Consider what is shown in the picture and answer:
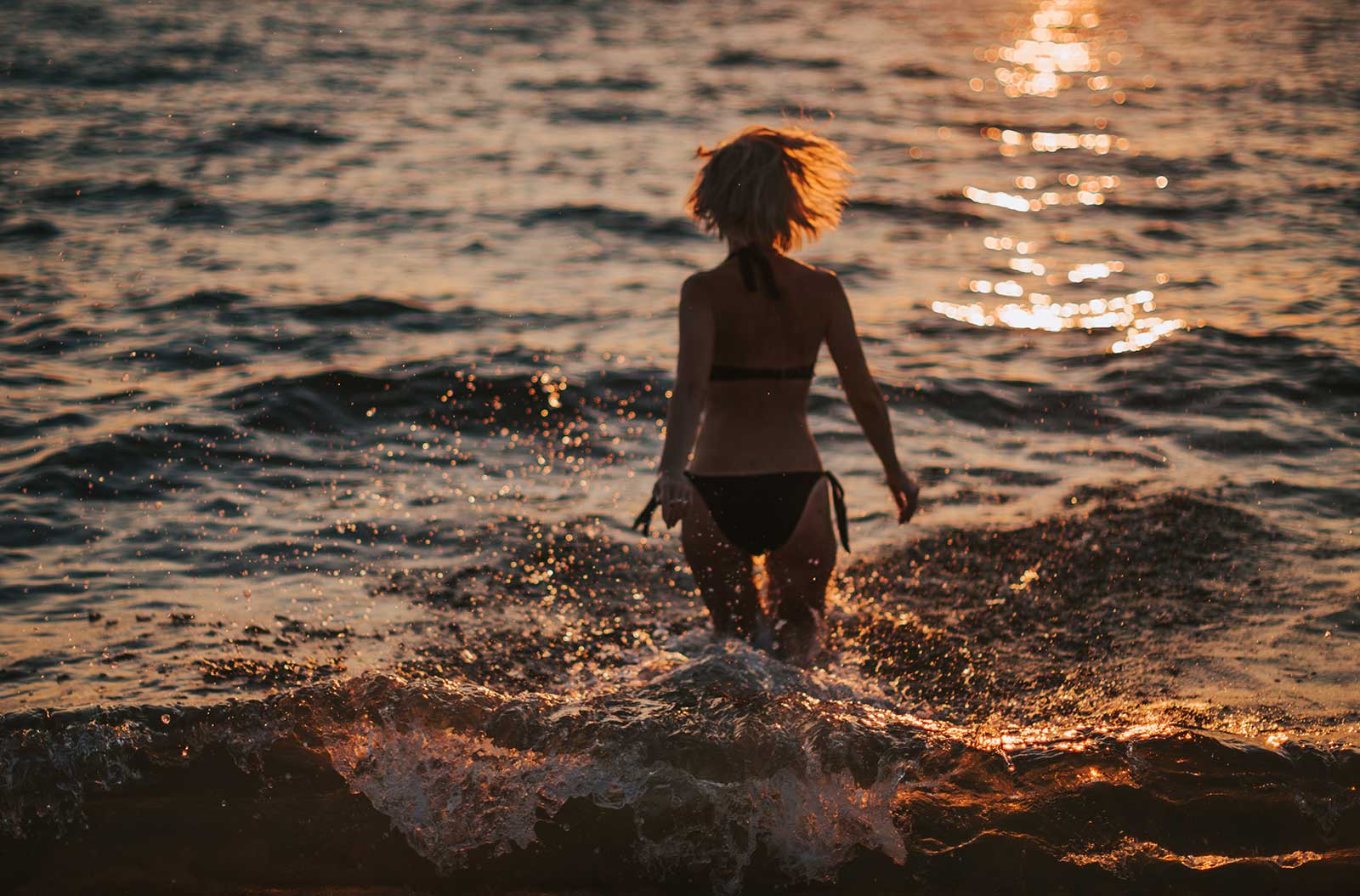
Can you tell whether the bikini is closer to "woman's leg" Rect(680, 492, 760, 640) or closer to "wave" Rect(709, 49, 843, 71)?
"woman's leg" Rect(680, 492, 760, 640)

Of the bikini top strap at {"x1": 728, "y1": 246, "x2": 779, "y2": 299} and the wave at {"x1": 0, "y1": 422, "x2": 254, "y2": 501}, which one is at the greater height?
the bikini top strap at {"x1": 728, "y1": 246, "x2": 779, "y2": 299}

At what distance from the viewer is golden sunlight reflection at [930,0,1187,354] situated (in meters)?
11.8

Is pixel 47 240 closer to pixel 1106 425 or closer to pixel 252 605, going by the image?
pixel 252 605

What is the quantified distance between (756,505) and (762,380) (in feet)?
1.67

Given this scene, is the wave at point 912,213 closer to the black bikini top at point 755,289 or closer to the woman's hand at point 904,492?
the woman's hand at point 904,492

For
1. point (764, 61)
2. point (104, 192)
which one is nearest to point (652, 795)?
point (104, 192)

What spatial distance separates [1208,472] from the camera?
28.3 ft

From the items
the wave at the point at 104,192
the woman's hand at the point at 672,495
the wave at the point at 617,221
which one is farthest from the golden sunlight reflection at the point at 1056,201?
the wave at the point at 104,192

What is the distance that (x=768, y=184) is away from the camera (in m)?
5.32

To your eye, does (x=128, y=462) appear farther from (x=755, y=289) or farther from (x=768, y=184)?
(x=768, y=184)

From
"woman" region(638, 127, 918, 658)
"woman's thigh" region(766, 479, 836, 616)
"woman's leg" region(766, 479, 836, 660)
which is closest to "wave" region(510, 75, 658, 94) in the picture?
"woman" region(638, 127, 918, 658)

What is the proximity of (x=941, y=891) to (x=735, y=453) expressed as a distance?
1856 mm

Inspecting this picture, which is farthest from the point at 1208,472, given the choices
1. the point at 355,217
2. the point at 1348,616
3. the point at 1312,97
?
the point at 1312,97

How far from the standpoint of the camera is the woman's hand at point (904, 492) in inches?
226
